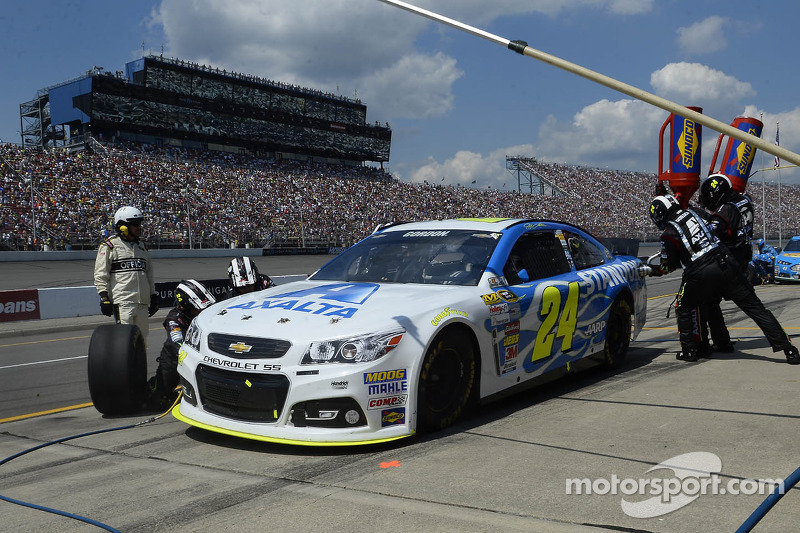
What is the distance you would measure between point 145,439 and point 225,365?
941 mm

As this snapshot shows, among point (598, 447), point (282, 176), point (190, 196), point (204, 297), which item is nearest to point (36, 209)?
point (190, 196)

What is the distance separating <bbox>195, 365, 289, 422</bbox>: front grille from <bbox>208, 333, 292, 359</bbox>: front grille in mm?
116

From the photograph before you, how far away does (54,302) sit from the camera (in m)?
15.8

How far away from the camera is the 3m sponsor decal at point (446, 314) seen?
14.6ft

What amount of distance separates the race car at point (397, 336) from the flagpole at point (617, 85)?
5.76 feet

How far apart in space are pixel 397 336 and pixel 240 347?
0.98 metres

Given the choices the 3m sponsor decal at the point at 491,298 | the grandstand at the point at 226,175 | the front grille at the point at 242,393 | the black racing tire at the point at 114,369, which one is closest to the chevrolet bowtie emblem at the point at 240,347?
the front grille at the point at 242,393

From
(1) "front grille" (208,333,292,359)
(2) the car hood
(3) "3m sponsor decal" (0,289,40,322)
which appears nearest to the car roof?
(2) the car hood

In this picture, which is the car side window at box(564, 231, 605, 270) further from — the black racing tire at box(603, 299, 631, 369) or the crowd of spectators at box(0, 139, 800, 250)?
the crowd of spectators at box(0, 139, 800, 250)

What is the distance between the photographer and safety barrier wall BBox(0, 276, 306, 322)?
15.0 meters

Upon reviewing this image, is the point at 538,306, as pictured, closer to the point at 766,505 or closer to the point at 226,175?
the point at 766,505

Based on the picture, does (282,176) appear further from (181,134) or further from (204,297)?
(204,297)

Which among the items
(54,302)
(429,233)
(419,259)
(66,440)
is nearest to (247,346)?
(66,440)

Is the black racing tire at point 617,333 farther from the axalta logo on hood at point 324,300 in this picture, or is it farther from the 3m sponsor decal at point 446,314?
the axalta logo on hood at point 324,300
